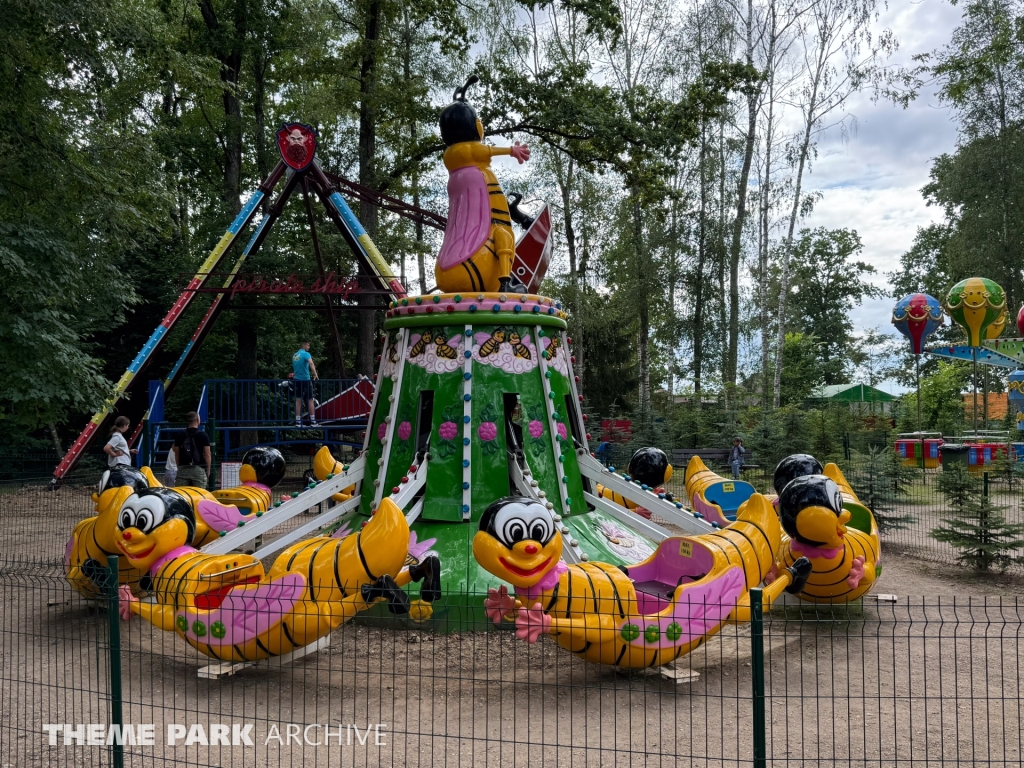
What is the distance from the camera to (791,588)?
21.2 feet

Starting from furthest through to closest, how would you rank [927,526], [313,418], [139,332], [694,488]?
[139,332], [313,418], [927,526], [694,488]

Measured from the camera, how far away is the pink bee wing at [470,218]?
321 inches

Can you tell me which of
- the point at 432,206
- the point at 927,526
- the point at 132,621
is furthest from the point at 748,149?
the point at 132,621

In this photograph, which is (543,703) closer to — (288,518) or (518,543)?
(518,543)

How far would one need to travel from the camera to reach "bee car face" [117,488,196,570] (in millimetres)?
6449

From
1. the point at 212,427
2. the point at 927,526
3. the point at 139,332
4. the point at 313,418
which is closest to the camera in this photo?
the point at 927,526

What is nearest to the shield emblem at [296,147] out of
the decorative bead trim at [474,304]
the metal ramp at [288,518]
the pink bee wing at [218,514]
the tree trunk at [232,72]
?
the tree trunk at [232,72]

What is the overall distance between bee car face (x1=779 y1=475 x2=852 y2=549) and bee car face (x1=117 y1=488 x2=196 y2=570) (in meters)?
5.00

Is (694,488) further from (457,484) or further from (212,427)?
(212,427)

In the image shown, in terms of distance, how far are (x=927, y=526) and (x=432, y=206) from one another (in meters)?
20.2

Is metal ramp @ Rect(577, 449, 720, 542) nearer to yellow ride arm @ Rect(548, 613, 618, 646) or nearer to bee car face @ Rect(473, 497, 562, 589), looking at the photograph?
yellow ride arm @ Rect(548, 613, 618, 646)

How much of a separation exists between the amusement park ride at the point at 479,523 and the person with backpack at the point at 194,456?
2.50 m

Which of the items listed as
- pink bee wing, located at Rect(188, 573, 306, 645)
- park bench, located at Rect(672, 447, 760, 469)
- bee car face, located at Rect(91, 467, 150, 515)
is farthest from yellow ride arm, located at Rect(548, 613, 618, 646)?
park bench, located at Rect(672, 447, 760, 469)

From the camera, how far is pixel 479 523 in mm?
5941
